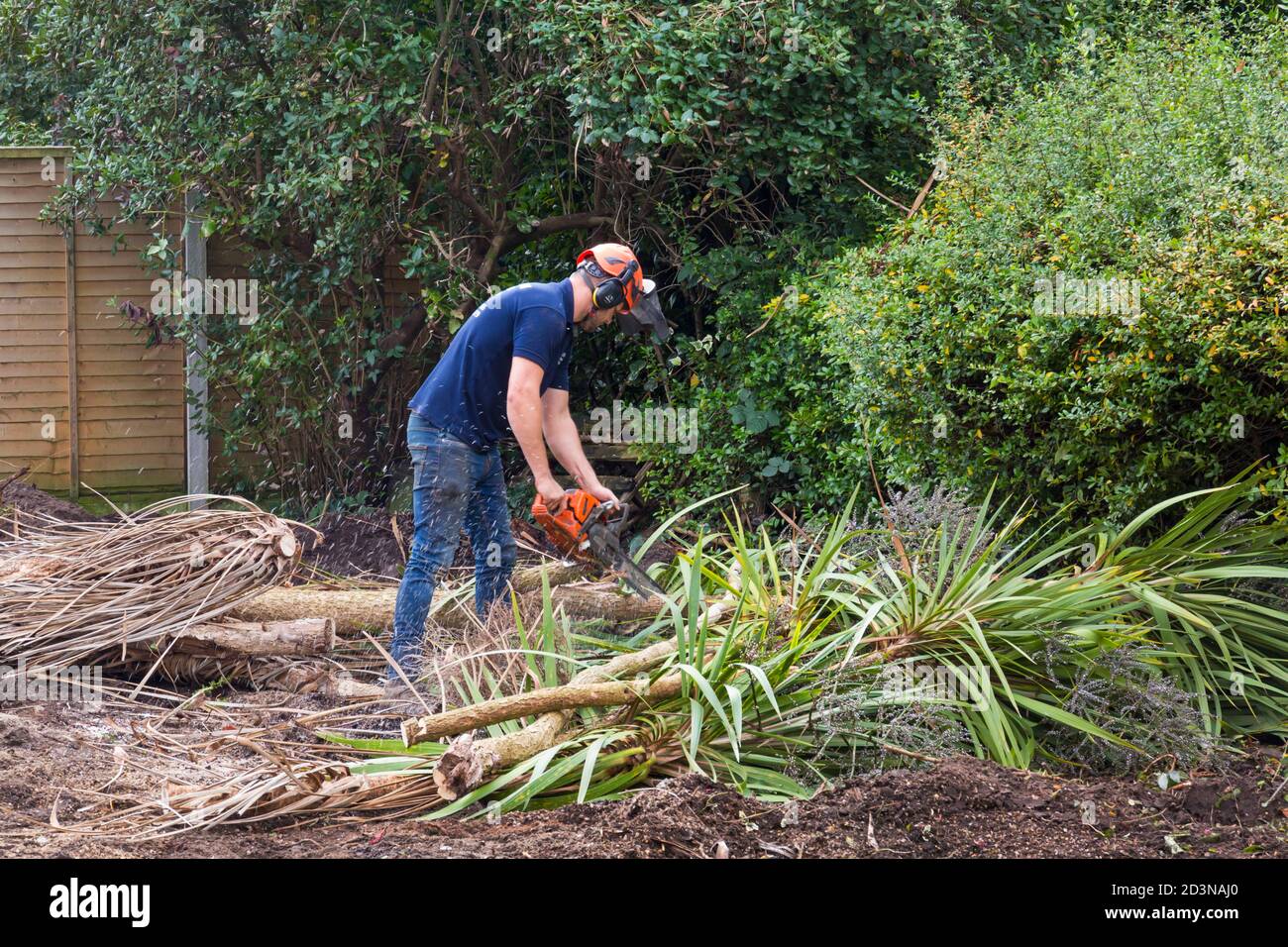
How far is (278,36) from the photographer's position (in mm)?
7203

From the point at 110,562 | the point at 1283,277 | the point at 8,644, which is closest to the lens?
the point at 1283,277

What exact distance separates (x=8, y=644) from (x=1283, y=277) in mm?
5089

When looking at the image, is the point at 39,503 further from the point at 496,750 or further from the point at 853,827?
the point at 853,827

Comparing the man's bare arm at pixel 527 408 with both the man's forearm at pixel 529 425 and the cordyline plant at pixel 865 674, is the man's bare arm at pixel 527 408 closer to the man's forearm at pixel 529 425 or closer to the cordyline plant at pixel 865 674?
the man's forearm at pixel 529 425

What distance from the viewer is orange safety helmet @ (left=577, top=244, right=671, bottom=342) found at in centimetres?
504

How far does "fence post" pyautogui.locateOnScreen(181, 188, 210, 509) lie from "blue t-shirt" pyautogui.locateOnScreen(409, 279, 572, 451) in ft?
12.3

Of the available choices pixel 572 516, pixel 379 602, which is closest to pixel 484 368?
pixel 572 516

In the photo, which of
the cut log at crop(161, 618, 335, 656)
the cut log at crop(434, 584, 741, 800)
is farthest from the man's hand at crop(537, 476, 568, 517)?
the cut log at crop(161, 618, 335, 656)

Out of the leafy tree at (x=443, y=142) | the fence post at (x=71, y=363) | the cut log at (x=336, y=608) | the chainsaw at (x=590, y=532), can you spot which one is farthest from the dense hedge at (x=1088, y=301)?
the fence post at (x=71, y=363)

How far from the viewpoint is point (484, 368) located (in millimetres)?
5094

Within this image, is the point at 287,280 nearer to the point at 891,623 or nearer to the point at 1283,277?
the point at 891,623

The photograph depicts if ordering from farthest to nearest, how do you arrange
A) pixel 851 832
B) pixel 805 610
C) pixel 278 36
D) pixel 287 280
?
1. pixel 287 280
2. pixel 278 36
3. pixel 805 610
4. pixel 851 832

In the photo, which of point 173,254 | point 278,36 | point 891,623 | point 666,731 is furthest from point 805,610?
point 173,254

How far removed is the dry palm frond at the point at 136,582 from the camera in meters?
5.23
